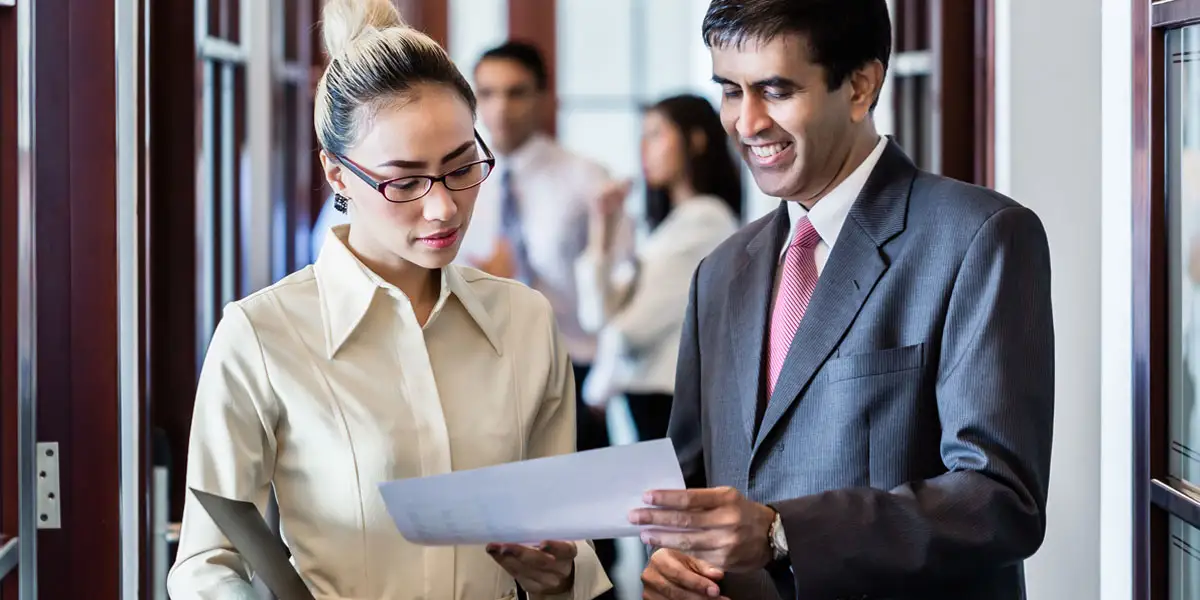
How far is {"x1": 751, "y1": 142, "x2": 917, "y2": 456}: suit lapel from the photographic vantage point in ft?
5.09

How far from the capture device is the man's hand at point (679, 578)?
5.24ft

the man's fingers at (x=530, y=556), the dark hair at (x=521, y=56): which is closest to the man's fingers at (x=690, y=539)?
the man's fingers at (x=530, y=556)

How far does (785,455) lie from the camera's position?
158cm

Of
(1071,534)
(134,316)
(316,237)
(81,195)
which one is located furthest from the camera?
(316,237)

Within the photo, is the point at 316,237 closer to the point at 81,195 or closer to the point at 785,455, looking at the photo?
the point at 81,195

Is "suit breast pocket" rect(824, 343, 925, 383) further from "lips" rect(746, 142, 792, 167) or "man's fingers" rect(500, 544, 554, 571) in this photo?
"man's fingers" rect(500, 544, 554, 571)

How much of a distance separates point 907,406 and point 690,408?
15.9 inches

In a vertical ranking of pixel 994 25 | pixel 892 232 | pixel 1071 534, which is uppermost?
pixel 994 25

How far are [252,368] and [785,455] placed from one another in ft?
2.12

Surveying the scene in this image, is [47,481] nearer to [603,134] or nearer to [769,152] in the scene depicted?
[769,152]

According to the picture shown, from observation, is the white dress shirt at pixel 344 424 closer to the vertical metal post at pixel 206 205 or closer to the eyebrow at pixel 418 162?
the eyebrow at pixel 418 162

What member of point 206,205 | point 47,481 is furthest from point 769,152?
point 206,205

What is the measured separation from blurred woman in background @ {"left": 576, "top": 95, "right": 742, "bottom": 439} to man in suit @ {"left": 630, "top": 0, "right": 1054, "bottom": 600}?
6.95 ft

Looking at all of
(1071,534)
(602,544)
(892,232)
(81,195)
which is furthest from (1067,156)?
(602,544)
